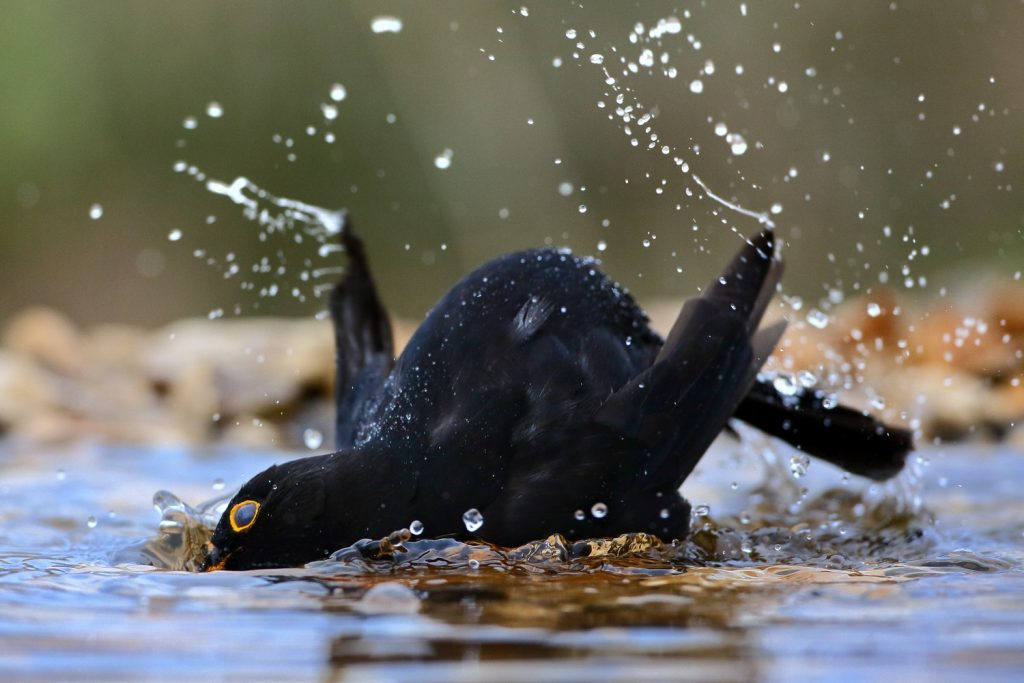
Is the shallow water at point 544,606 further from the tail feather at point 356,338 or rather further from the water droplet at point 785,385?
the tail feather at point 356,338

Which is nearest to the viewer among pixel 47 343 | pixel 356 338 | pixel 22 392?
pixel 356 338

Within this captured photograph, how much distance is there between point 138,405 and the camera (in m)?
7.17

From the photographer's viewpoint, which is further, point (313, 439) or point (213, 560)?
point (313, 439)

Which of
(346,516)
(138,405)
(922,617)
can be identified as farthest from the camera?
(138,405)

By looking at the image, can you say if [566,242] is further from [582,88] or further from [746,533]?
[746,533]

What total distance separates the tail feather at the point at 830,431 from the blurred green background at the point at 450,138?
5.05 meters

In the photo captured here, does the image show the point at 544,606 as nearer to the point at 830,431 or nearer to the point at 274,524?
the point at 274,524

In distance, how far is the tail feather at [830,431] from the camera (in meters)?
4.39

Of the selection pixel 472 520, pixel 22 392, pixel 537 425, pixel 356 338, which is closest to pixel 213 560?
pixel 472 520

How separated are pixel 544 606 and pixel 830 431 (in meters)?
1.89

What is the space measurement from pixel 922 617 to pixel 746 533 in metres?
1.52

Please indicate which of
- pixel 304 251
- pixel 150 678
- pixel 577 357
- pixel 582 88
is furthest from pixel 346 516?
pixel 582 88

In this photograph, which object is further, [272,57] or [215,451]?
[272,57]

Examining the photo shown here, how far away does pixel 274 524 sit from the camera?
3.43 m
